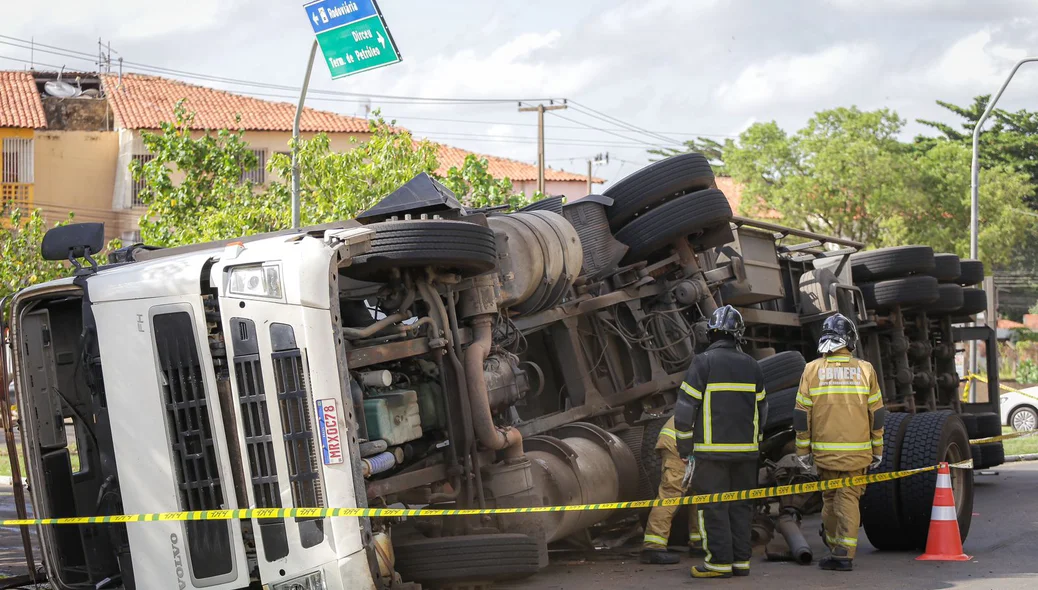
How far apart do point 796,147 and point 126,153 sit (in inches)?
824

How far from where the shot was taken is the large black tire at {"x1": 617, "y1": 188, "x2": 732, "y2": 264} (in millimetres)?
9375

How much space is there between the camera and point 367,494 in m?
6.16

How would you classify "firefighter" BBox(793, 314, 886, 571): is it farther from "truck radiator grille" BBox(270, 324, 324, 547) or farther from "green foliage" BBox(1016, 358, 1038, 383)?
"green foliage" BBox(1016, 358, 1038, 383)

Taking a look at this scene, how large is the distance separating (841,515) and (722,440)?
997 mm

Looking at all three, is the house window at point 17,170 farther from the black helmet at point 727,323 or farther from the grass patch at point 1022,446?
the black helmet at point 727,323

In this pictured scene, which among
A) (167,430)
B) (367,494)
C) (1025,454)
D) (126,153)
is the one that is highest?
(126,153)

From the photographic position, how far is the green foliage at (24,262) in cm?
2216

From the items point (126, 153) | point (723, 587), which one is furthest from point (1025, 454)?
point (126, 153)

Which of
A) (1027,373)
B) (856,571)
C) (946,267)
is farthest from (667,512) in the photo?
(1027,373)

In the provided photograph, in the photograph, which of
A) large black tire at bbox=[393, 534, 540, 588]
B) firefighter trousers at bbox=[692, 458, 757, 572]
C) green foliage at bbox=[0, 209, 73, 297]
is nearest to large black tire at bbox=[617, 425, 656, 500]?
firefighter trousers at bbox=[692, 458, 757, 572]

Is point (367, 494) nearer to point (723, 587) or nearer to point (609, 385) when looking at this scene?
point (723, 587)

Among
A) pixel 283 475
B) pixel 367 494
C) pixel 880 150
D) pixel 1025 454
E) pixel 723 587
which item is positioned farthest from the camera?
pixel 880 150

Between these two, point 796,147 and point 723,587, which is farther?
point 796,147

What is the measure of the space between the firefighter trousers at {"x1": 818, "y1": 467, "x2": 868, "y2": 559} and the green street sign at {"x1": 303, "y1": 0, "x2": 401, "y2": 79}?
6.55 m
